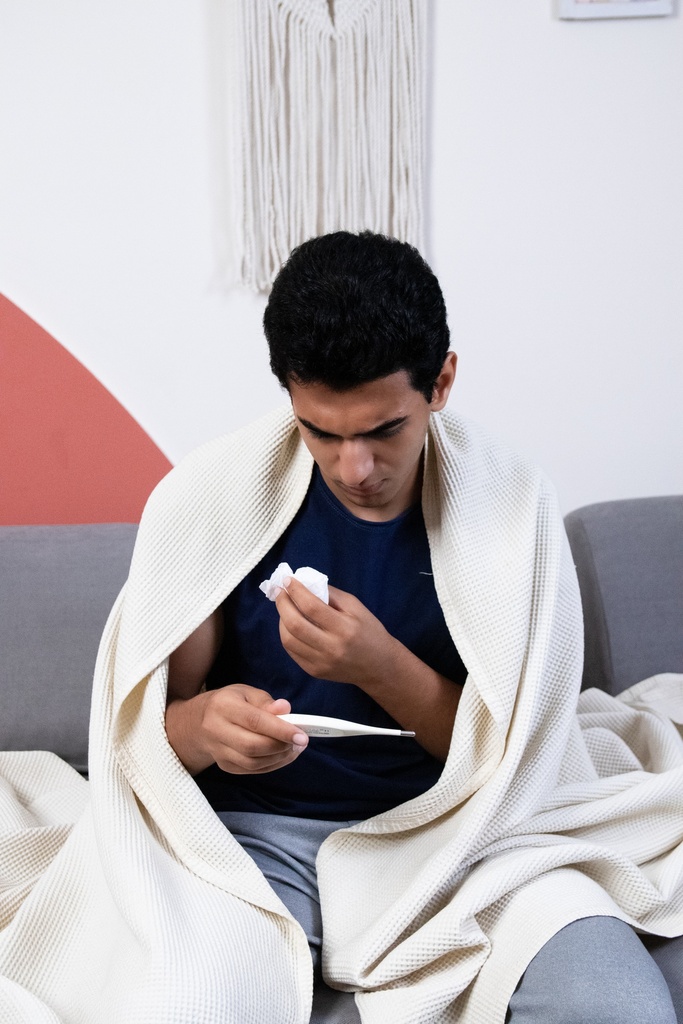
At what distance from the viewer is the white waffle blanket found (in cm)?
110

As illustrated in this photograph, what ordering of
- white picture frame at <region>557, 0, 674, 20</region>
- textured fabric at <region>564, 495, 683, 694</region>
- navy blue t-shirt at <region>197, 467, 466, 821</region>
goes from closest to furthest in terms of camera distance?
navy blue t-shirt at <region>197, 467, 466, 821</region>, textured fabric at <region>564, 495, 683, 694</region>, white picture frame at <region>557, 0, 674, 20</region>

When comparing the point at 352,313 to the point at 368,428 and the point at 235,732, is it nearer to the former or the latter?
the point at 368,428

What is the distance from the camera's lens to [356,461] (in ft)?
3.65

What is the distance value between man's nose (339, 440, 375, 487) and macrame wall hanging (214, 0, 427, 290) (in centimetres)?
98

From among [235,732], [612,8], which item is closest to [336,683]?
[235,732]

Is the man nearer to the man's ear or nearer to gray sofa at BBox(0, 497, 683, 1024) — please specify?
the man's ear

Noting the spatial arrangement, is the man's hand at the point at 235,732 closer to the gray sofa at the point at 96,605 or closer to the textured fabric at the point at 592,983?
the textured fabric at the point at 592,983

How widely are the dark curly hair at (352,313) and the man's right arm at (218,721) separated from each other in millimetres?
348

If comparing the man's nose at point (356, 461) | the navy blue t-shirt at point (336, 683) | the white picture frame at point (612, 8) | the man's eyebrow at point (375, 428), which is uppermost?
the white picture frame at point (612, 8)

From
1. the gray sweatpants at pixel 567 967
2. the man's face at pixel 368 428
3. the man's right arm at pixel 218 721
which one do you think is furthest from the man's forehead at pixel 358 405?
the gray sweatpants at pixel 567 967

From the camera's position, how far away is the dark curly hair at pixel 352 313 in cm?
105

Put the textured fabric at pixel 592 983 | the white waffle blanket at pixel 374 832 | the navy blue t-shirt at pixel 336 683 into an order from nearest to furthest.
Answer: the textured fabric at pixel 592 983 → the white waffle blanket at pixel 374 832 → the navy blue t-shirt at pixel 336 683

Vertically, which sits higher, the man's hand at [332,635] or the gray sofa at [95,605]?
the man's hand at [332,635]

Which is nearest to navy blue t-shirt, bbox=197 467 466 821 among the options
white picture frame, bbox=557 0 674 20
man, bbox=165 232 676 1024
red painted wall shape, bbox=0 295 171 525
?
man, bbox=165 232 676 1024
